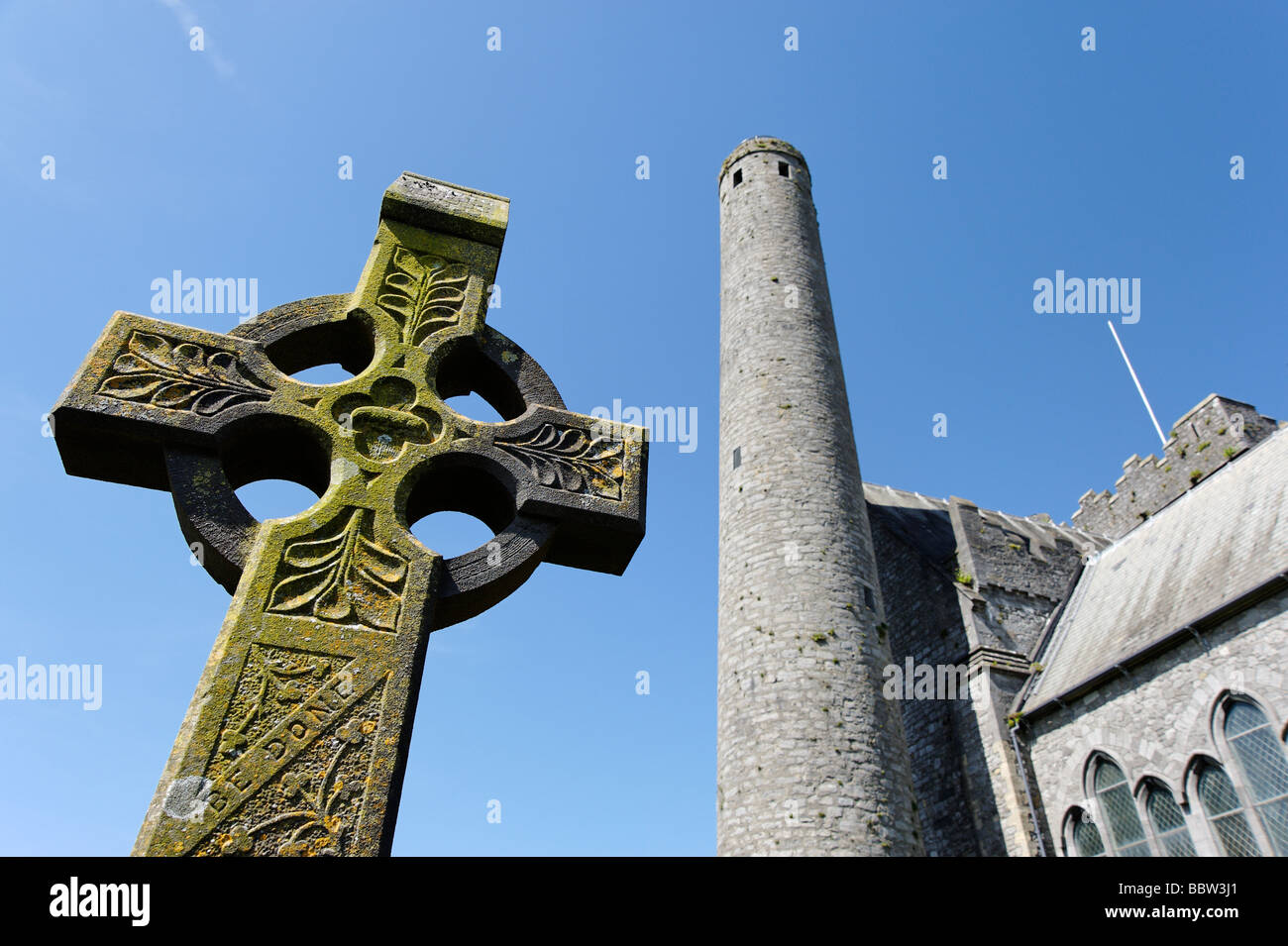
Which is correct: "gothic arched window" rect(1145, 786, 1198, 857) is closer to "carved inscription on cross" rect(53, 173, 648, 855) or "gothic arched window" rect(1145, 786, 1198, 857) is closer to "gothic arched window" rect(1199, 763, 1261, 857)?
"gothic arched window" rect(1199, 763, 1261, 857)

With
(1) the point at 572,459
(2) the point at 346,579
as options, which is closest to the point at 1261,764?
(1) the point at 572,459

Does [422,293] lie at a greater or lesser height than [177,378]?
greater

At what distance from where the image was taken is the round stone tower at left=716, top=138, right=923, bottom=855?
10.8 metres

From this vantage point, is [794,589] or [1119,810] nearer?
[1119,810]

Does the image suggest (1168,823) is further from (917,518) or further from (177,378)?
(177,378)

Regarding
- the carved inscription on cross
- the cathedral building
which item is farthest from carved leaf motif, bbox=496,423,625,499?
the cathedral building

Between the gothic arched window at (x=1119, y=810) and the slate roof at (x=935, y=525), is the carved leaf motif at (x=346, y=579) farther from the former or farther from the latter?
the slate roof at (x=935, y=525)

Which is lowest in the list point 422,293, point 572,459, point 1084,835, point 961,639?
point 572,459

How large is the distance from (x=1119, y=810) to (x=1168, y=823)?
81 cm

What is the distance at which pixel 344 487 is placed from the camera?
243 centimetres

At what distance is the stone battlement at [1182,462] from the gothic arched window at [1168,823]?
295 inches
